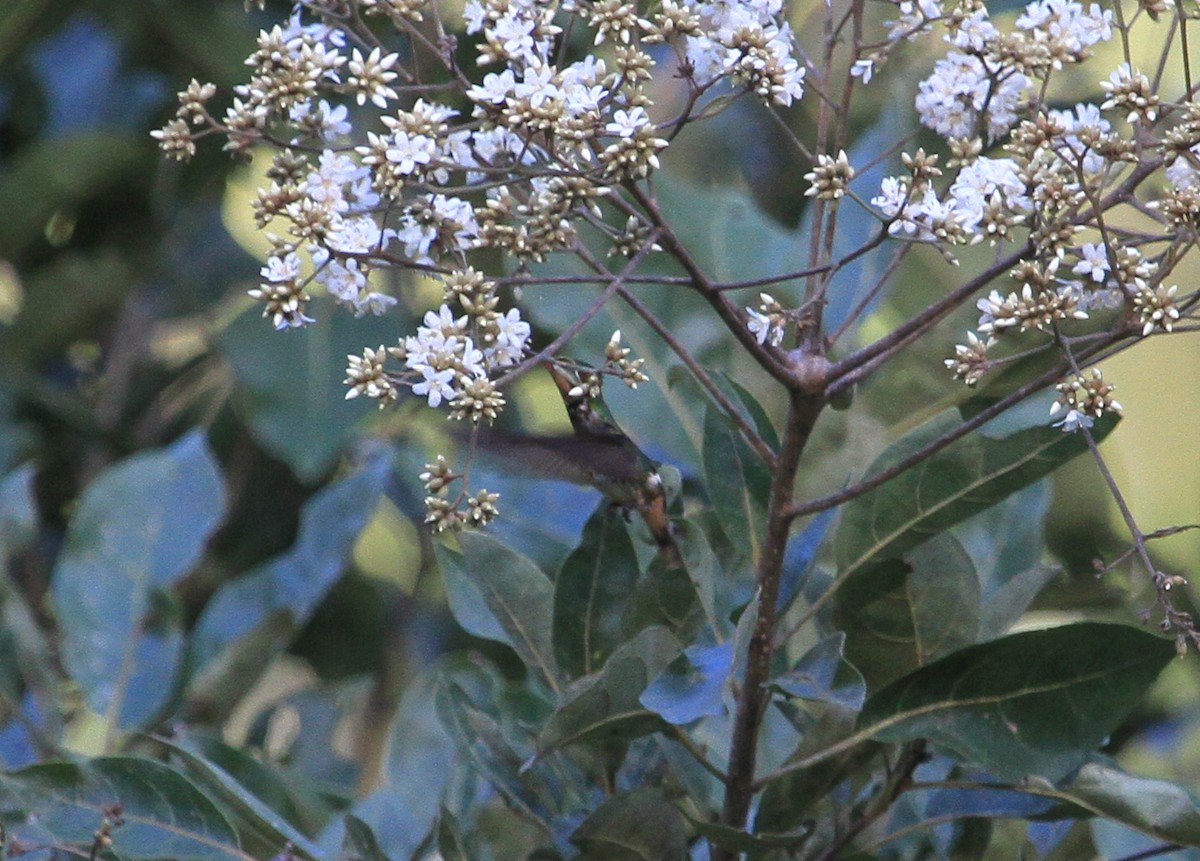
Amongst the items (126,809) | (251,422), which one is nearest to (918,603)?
(126,809)

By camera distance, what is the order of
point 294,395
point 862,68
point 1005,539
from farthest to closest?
point 294,395
point 1005,539
point 862,68

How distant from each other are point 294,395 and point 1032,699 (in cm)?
127

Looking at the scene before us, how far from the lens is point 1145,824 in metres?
0.96

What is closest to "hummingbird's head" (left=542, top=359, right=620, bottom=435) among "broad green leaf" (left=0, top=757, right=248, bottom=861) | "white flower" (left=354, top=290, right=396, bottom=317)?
"white flower" (left=354, top=290, right=396, bottom=317)

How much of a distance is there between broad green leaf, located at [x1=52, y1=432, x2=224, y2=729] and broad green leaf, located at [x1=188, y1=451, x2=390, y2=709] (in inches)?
1.5

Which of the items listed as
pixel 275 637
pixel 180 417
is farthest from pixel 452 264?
pixel 180 417

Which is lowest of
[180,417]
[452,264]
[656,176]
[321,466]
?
[452,264]

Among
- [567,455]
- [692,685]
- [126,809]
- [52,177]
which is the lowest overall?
[126,809]

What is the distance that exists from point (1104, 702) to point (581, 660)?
37 cm

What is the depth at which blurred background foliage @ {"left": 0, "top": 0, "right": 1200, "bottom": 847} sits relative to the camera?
160cm

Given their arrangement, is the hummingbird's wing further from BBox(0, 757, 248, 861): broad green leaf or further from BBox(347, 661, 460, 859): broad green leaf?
BBox(347, 661, 460, 859): broad green leaf

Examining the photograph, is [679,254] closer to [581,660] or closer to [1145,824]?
[581,660]

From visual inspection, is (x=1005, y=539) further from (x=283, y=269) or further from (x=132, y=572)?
(x=132, y=572)

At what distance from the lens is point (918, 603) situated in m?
1.04
